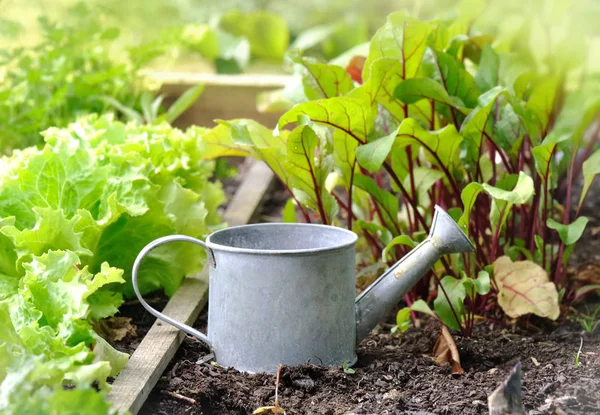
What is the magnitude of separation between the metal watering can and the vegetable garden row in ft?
0.14

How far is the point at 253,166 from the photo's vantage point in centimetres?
353

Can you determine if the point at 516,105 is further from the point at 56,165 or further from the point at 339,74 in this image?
the point at 56,165

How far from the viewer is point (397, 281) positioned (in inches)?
63.7

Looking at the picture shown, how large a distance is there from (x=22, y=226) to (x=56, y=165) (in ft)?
0.50

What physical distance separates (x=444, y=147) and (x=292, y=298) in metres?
0.53

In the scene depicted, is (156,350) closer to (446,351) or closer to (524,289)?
(446,351)

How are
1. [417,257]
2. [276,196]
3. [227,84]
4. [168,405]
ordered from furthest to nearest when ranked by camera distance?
1. [227,84]
2. [276,196]
3. [417,257]
4. [168,405]

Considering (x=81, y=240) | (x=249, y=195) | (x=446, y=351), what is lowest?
(x=249, y=195)

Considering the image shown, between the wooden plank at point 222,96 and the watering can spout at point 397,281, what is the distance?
216cm

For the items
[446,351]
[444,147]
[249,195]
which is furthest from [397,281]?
[249,195]

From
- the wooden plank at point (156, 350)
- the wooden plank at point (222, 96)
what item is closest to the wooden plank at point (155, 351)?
the wooden plank at point (156, 350)

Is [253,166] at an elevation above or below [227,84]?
below

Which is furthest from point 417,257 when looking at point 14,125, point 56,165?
Answer: point 14,125

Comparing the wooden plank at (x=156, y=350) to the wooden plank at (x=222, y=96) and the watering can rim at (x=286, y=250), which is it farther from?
the wooden plank at (x=222, y=96)
